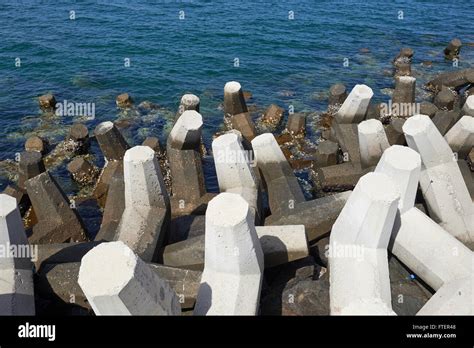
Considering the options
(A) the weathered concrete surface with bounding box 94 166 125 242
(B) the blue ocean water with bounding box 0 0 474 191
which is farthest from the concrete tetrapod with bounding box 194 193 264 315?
(B) the blue ocean water with bounding box 0 0 474 191

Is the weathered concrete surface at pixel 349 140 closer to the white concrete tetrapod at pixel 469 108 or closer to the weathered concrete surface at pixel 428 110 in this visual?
the weathered concrete surface at pixel 428 110

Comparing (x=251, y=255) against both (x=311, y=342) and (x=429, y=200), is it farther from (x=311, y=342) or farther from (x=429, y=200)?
(x=429, y=200)

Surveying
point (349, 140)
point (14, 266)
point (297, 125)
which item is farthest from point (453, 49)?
point (14, 266)

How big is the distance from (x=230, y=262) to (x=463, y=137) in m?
6.16

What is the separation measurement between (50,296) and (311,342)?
→ 12.8ft

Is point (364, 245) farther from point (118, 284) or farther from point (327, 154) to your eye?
point (327, 154)

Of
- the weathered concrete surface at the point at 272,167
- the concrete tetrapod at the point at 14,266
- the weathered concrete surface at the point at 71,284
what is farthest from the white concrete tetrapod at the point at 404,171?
the concrete tetrapod at the point at 14,266

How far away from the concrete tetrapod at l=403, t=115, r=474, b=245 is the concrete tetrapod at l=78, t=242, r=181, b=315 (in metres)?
5.19

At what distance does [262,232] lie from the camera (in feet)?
22.6

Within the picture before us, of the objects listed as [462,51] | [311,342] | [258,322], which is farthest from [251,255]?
[462,51]

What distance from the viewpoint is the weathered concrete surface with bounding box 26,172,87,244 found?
28.0 feet

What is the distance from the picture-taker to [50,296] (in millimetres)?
6551

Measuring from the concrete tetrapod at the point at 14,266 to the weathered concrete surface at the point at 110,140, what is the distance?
4.69 m

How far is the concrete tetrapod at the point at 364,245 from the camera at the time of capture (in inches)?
227
